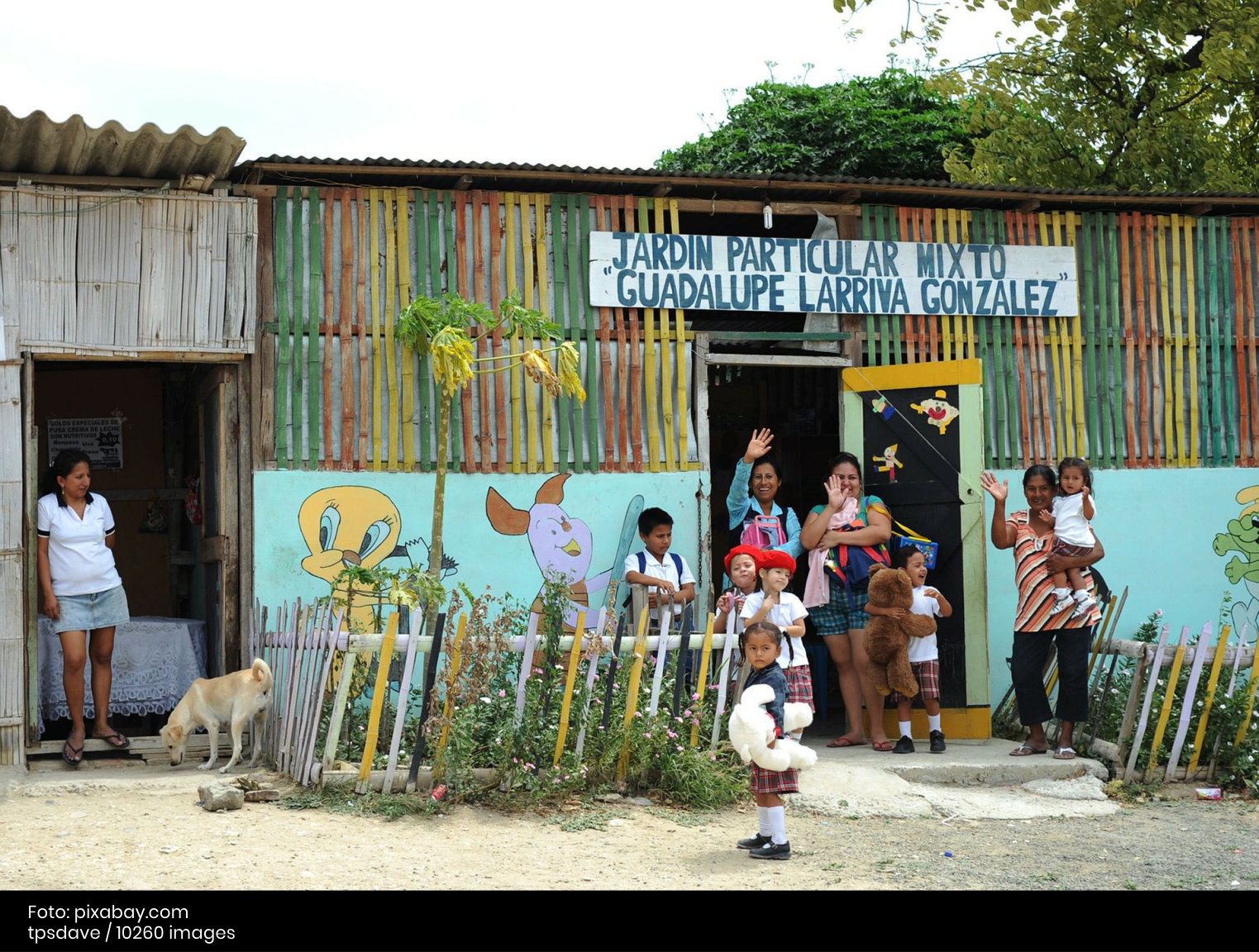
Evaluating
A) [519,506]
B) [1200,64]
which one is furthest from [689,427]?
[1200,64]

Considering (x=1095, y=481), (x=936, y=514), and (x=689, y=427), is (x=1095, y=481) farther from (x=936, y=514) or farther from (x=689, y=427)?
(x=689, y=427)

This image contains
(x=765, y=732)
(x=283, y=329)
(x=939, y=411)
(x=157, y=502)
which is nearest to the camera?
(x=765, y=732)

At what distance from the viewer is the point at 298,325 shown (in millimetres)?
8125

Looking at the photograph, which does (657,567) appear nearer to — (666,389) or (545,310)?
(666,389)

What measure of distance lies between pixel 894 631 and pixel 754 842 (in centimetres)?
247

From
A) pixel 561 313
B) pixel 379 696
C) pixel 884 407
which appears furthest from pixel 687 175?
pixel 379 696

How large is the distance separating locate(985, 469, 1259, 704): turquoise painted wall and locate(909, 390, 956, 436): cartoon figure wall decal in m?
0.86

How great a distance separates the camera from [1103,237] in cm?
960

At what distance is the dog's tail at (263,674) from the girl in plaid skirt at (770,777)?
288cm

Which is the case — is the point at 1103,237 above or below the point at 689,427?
above

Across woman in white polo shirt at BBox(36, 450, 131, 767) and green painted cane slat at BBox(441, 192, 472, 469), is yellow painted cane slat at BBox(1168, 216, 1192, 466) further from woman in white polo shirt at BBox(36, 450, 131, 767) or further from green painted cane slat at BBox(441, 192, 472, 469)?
woman in white polo shirt at BBox(36, 450, 131, 767)

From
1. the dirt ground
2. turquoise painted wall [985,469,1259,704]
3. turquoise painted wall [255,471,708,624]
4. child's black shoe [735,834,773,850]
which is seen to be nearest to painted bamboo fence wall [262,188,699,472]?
turquoise painted wall [255,471,708,624]

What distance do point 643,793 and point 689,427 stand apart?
116 inches

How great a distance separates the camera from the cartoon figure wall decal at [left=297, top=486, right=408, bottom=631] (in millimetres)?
8039
